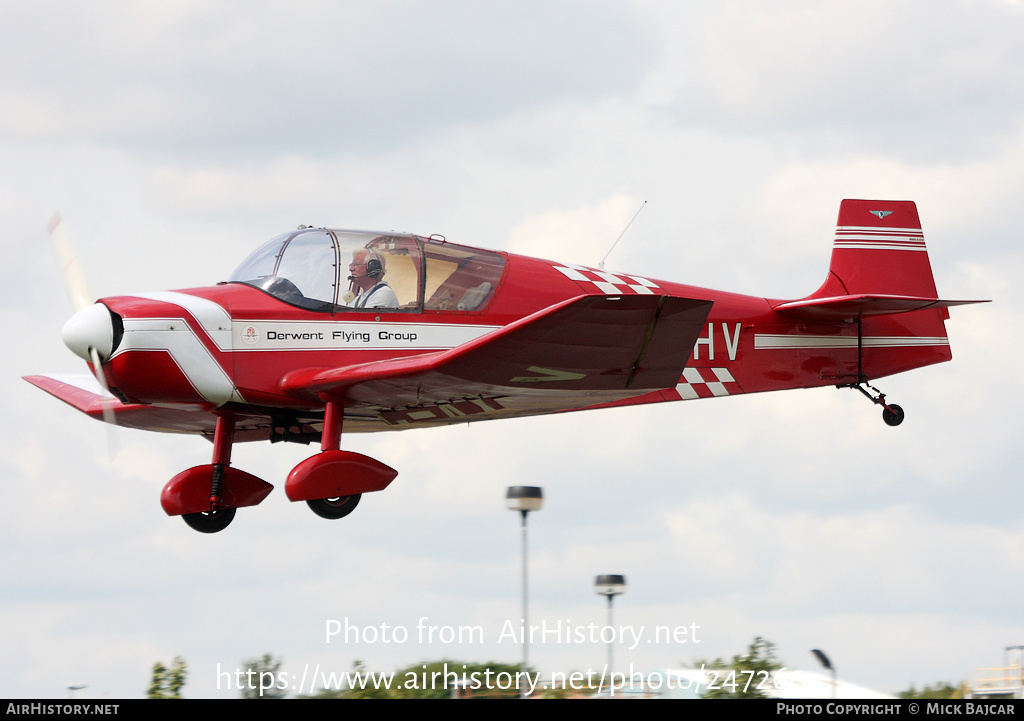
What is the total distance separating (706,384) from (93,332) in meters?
5.96

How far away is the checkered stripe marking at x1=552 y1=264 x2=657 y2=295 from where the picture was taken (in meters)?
11.6

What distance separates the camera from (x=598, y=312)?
8.54 meters

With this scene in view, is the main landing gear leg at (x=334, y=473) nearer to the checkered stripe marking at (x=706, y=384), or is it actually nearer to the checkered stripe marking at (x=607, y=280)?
the checkered stripe marking at (x=607, y=280)

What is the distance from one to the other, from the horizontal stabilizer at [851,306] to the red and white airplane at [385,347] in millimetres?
23

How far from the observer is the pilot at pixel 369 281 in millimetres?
10375

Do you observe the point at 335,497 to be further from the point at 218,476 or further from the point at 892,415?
the point at 892,415

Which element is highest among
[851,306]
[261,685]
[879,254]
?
Answer: [879,254]

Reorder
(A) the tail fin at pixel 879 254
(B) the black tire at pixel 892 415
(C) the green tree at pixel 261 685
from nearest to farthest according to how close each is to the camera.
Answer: (C) the green tree at pixel 261 685, (B) the black tire at pixel 892 415, (A) the tail fin at pixel 879 254

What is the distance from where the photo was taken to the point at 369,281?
10.4m

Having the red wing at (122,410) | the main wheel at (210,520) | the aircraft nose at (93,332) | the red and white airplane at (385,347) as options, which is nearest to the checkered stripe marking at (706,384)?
the red and white airplane at (385,347)

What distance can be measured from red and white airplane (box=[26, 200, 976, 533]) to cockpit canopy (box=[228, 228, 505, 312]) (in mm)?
13

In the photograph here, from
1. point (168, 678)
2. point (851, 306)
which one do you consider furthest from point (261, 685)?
point (851, 306)

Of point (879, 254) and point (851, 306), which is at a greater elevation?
point (879, 254)
